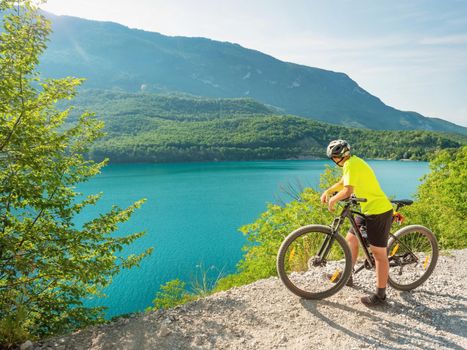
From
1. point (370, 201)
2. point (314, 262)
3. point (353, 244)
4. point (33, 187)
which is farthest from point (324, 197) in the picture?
point (33, 187)

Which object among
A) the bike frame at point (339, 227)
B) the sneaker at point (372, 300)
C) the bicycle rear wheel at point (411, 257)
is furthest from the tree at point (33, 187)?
the bicycle rear wheel at point (411, 257)

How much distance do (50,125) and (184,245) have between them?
90.9 feet

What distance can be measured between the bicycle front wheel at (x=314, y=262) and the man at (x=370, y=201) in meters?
0.38

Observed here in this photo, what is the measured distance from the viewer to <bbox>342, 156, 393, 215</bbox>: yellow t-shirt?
442 cm

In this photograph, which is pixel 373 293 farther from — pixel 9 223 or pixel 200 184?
pixel 200 184

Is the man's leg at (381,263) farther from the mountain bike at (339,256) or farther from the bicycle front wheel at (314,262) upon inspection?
the bicycle front wheel at (314,262)

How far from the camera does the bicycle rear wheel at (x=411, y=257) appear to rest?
208 inches

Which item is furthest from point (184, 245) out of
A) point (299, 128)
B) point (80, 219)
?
point (299, 128)

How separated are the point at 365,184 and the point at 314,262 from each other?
1.31 m

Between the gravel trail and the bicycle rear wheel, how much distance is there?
0.18 metres

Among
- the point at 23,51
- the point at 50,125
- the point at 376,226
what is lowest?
the point at 376,226

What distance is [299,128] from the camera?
530 ft

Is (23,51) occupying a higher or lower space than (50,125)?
higher

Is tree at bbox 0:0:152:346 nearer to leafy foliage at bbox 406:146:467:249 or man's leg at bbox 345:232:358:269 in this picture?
man's leg at bbox 345:232:358:269
